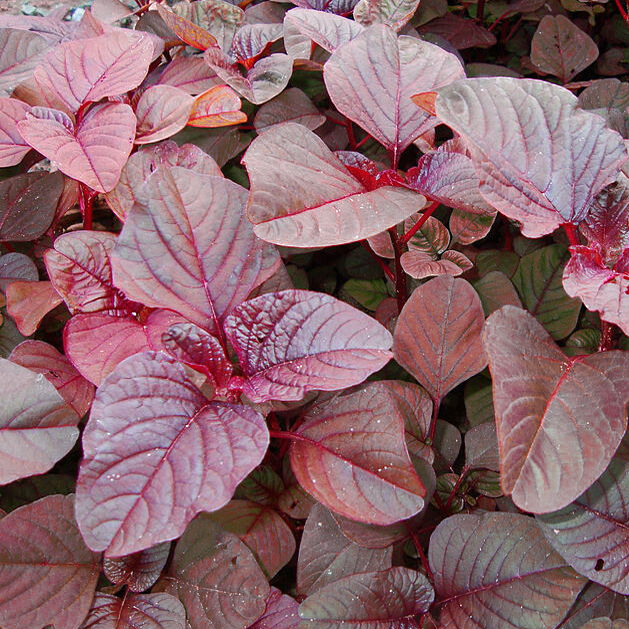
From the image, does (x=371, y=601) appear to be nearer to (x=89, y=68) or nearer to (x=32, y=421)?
(x=32, y=421)

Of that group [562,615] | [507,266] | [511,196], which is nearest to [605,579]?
[562,615]

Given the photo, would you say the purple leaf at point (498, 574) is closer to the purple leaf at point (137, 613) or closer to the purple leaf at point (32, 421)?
the purple leaf at point (137, 613)

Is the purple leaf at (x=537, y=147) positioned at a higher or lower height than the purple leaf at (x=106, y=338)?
higher

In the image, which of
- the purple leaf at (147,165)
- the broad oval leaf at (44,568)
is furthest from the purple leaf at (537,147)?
the broad oval leaf at (44,568)

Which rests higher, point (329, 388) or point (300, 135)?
point (300, 135)

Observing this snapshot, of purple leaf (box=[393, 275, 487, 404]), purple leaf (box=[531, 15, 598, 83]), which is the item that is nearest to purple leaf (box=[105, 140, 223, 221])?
purple leaf (box=[393, 275, 487, 404])

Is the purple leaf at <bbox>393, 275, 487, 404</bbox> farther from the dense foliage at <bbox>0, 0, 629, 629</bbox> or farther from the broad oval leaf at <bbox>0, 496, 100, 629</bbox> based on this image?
the broad oval leaf at <bbox>0, 496, 100, 629</bbox>

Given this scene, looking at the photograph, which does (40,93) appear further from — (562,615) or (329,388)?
(562,615)

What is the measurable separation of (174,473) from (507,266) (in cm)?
79

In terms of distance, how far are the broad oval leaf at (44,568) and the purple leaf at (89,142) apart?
0.42 meters

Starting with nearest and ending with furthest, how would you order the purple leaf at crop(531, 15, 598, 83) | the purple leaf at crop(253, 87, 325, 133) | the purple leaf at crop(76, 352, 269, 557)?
the purple leaf at crop(76, 352, 269, 557), the purple leaf at crop(253, 87, 325, 133), the purple leaf at crop(531, 15, 598, 83)

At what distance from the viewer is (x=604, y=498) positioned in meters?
0.77

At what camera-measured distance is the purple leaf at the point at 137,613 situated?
79 centimetres

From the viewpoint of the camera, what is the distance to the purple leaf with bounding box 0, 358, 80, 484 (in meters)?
0.74
